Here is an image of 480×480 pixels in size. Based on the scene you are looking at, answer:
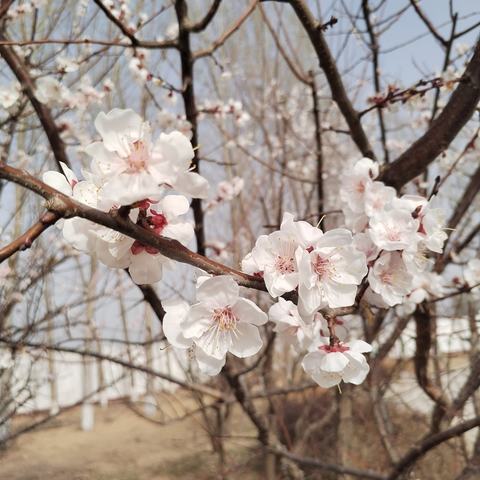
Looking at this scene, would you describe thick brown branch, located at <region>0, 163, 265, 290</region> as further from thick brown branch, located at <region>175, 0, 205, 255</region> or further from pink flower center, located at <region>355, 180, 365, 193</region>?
thick brown branch, located at <region>175, 0, 205, 255</region>

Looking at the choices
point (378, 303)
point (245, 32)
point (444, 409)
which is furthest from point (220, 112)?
point (245, 32)

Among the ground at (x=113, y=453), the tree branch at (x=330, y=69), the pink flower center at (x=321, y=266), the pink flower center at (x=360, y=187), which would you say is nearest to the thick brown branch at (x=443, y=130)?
the tree branch at (x=330, y=69)

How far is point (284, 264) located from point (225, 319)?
0.13m

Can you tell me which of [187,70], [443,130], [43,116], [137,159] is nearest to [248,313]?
[137,159]

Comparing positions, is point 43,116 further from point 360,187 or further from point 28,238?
point 28,238

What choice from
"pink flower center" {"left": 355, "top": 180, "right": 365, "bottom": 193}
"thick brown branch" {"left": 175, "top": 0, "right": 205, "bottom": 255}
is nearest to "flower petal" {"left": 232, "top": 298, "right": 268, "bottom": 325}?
"pink flower center" {"left": 355, "top": 180, "right": 365, "bottom": 193}

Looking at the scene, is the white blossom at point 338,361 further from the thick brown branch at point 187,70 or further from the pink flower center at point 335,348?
the thick brown branch at point 187,70

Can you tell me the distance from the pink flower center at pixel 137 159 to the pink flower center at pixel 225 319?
239 mm

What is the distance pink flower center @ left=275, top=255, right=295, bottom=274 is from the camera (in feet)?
2.06

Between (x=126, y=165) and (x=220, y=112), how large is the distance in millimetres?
2384

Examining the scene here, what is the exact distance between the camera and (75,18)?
278 centimetres

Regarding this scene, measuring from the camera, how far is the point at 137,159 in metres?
0.54

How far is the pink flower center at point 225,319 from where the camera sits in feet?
2.18

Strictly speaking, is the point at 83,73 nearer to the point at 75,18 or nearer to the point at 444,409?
the point at 75,18
